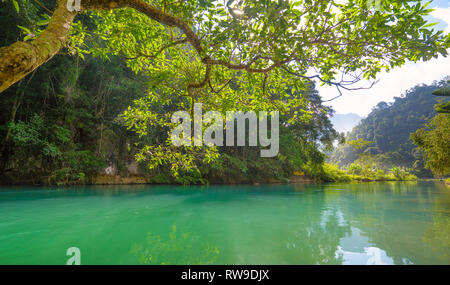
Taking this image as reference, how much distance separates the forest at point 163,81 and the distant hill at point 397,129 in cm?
1848

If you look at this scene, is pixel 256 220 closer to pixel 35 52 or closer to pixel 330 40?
pixel 330 40

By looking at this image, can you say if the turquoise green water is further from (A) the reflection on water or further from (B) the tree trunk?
(B) the tree trunk

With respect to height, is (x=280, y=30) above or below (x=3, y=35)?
below

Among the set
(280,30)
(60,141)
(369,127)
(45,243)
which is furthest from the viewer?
(369,127)

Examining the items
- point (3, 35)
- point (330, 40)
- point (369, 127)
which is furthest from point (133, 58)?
point (369, 127)

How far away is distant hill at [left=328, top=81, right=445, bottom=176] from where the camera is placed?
40.7 meters

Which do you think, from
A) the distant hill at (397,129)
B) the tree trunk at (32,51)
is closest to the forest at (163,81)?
→ the tree trunk at (32,51)

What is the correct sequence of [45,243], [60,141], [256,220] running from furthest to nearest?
[60,141], [256,220], [45,243]

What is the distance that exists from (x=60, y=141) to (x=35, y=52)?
10.6 metres

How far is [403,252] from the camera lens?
2.07 m

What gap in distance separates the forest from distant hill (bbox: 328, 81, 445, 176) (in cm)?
1848

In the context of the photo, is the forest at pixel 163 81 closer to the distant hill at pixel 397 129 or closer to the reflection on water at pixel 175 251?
the reflection on water at pixel 175 251

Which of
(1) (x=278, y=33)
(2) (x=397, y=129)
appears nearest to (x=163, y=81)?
(1) (x=278, y=33)

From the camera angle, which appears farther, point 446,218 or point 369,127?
point 369,127
